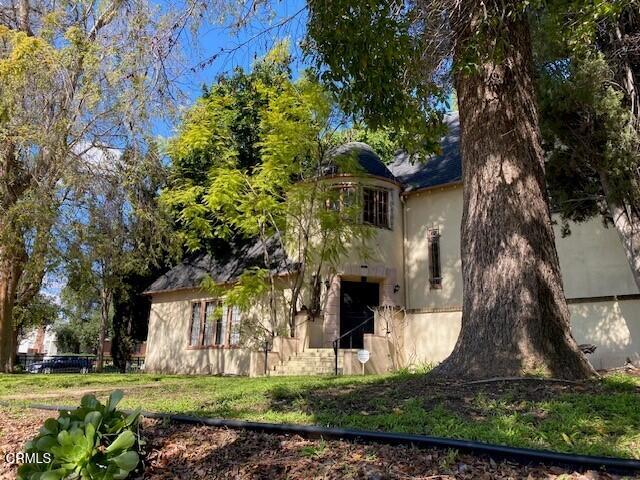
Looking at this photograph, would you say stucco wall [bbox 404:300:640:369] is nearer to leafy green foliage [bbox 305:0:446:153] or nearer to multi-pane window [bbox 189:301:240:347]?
multi-pane window [bbox 189:301:240:347]

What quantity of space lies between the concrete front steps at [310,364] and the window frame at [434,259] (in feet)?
13.8

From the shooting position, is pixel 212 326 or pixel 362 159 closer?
pixel 362 159

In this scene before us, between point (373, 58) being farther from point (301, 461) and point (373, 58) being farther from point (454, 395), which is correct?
point (301, 461)

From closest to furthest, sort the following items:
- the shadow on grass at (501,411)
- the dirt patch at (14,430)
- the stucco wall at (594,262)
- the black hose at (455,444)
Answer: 1. the black hose at (455,444)
2. the shadow on grass at (501,411)
3. the dirt patch at (14,430)
4. the stucco wall at (594,262)

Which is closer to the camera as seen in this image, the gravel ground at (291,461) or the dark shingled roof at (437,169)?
the gravel ground at (291,461)

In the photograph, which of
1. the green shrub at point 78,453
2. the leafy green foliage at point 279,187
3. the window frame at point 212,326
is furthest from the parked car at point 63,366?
the green shrub at point 78,453

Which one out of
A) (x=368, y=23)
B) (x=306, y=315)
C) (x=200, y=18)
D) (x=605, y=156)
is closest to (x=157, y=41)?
(x=200, y=18)

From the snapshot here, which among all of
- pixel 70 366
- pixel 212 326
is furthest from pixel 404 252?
pixel 70 366

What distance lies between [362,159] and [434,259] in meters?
4.08

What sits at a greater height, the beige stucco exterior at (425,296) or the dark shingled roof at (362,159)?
the dark shingled roof at (362,159)

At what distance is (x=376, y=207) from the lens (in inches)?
690

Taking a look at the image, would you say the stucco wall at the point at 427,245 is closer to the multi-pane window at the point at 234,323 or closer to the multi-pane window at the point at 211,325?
the multi-pane window at the point at 234,323

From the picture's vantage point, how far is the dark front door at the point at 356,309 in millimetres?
16562

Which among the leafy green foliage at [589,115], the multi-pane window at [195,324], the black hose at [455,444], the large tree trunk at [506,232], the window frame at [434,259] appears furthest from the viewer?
the multi-pane window at [195,324]
